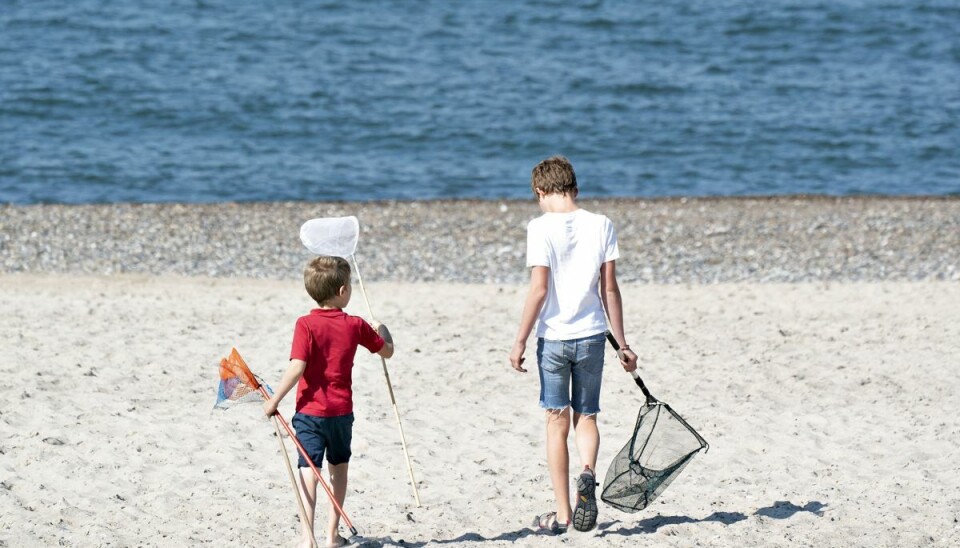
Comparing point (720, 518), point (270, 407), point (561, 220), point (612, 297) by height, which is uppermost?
point (561, 220)

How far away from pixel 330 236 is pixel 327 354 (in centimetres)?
Answer: 74

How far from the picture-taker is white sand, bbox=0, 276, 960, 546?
589cm

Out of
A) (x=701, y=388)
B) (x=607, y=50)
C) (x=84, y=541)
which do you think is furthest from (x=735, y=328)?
(x=607, y=50)

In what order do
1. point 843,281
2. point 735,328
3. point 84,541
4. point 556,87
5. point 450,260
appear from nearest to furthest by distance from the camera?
point 84,541 → point 735,328 → point 843,281 → point 450,260 → point 556,87

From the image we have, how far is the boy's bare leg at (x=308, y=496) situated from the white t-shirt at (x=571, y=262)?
1183 mm

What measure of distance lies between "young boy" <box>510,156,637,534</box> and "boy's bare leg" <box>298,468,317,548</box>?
3.27 feet

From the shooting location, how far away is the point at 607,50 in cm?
2889

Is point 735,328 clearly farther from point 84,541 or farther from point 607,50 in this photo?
point 607,50

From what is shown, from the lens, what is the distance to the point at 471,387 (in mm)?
8234

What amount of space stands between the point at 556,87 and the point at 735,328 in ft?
54.3

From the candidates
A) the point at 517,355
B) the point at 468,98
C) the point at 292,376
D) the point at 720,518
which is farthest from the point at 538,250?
the point at 468,98

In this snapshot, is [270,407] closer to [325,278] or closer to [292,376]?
[292,376]

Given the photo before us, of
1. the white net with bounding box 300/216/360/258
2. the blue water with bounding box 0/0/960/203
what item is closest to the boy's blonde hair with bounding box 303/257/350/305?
Result: the white net with bounding box 300/216/360/258

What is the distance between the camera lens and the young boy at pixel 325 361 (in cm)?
499
